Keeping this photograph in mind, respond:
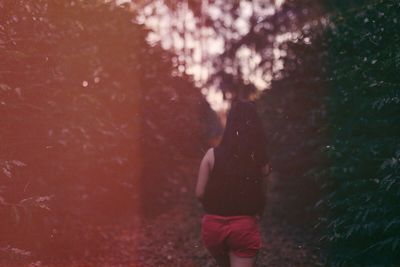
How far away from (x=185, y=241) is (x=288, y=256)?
92.1 inches

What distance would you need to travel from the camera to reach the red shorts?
458 cm

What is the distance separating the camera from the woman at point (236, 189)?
4602 mm

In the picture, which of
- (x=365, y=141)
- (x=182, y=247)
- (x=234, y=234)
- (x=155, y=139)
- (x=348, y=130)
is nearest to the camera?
(x=234, y=234)

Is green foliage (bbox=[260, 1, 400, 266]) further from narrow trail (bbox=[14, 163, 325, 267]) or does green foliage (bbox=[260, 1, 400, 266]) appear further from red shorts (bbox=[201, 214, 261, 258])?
red shorts (bbox=[201, 214, 261, 258])

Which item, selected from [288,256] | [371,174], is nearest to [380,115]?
[371,174]

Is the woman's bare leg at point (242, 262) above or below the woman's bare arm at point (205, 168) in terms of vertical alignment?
below

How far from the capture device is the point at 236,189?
4.61 metres

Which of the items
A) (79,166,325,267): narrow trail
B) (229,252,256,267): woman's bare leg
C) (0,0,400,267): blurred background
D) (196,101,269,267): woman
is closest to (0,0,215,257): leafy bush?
(0,0,400,267): blurred background

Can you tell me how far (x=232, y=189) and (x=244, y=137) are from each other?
18.5 inches

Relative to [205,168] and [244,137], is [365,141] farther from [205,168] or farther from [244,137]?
[205,168]

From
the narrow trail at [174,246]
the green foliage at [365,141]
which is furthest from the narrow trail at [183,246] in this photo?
the green foliage at [365,141]

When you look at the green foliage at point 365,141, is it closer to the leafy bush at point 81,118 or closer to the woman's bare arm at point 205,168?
the woman's bare arm at point 205,168

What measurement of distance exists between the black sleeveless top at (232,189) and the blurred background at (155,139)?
3077 millimetres

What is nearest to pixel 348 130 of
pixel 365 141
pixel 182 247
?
pixel 365 141
